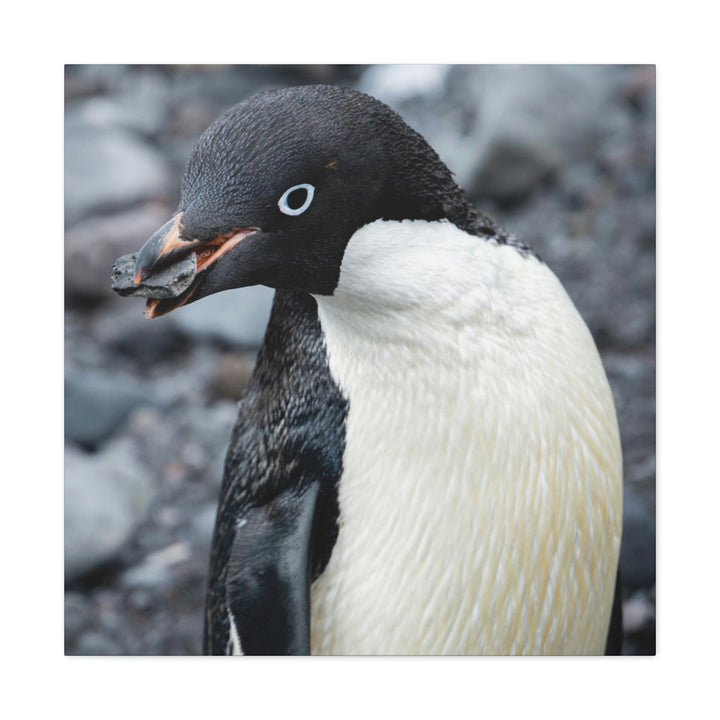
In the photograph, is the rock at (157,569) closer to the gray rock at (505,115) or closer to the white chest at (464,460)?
the white chest at (464,460)

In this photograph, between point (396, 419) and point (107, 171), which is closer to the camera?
point (396, 419)

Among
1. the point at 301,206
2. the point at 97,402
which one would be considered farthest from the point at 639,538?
the point at 97,402

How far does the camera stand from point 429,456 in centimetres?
128

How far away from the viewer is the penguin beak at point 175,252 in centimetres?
104

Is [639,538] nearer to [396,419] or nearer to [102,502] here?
[396,419]

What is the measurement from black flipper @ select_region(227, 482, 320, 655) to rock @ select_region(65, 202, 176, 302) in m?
0.68

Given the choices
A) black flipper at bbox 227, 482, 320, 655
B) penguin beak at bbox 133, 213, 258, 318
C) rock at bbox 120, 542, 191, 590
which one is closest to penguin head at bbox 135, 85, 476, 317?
penguin beak at bbox 133, 213, 258, 318

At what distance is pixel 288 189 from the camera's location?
1.08 m

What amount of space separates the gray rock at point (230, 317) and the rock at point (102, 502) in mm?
270

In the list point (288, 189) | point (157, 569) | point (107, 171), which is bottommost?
point (157, 569)

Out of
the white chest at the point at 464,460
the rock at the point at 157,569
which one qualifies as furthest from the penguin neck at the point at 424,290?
the rock at the point at 157,569

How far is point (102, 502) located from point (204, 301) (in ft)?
1.49

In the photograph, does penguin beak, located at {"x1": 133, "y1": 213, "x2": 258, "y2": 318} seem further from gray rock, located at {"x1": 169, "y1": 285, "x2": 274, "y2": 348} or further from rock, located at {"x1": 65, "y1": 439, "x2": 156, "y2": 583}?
gray rock, located at {"x1": 169, "y1": 285, "x2": 274, "y2": 348}
